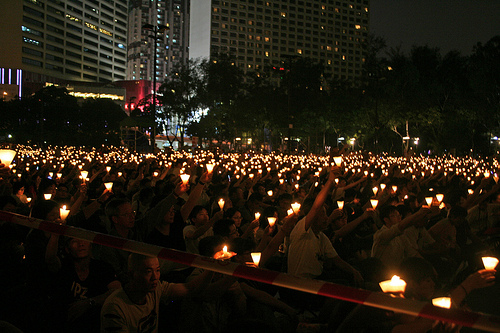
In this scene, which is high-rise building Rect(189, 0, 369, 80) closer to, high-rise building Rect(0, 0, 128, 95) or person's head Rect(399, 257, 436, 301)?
high-rise building Rect(0, 0, 128, 95)

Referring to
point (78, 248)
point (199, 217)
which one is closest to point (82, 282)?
point (78, 248)

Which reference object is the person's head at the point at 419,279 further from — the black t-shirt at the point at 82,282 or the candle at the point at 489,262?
the black t-shirt at the point at 82,282

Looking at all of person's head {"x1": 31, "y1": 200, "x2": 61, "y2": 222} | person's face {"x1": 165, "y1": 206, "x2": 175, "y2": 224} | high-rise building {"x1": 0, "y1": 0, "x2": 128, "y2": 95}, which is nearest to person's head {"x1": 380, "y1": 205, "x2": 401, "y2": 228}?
person's face {"x1": 165, "y1": 206, "x2": 175, "y2": 224}

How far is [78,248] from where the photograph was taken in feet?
12.8

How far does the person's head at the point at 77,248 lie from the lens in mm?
3895

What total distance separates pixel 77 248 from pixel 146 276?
1.04 meters

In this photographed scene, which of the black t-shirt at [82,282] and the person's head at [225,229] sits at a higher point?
the person's head at [225,229]

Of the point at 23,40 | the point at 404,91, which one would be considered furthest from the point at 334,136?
the point at 23,40

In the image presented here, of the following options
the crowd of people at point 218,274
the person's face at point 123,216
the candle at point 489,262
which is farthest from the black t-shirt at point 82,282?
the candle at point 489,262

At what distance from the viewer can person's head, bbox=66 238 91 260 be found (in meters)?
3.89

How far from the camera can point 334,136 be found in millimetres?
81812

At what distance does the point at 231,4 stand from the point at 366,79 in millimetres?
132401

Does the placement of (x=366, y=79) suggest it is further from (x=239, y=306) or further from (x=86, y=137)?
(x=239, y=306)

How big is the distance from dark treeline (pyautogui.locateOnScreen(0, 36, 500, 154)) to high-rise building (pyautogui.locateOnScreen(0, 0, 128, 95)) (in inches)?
2940
